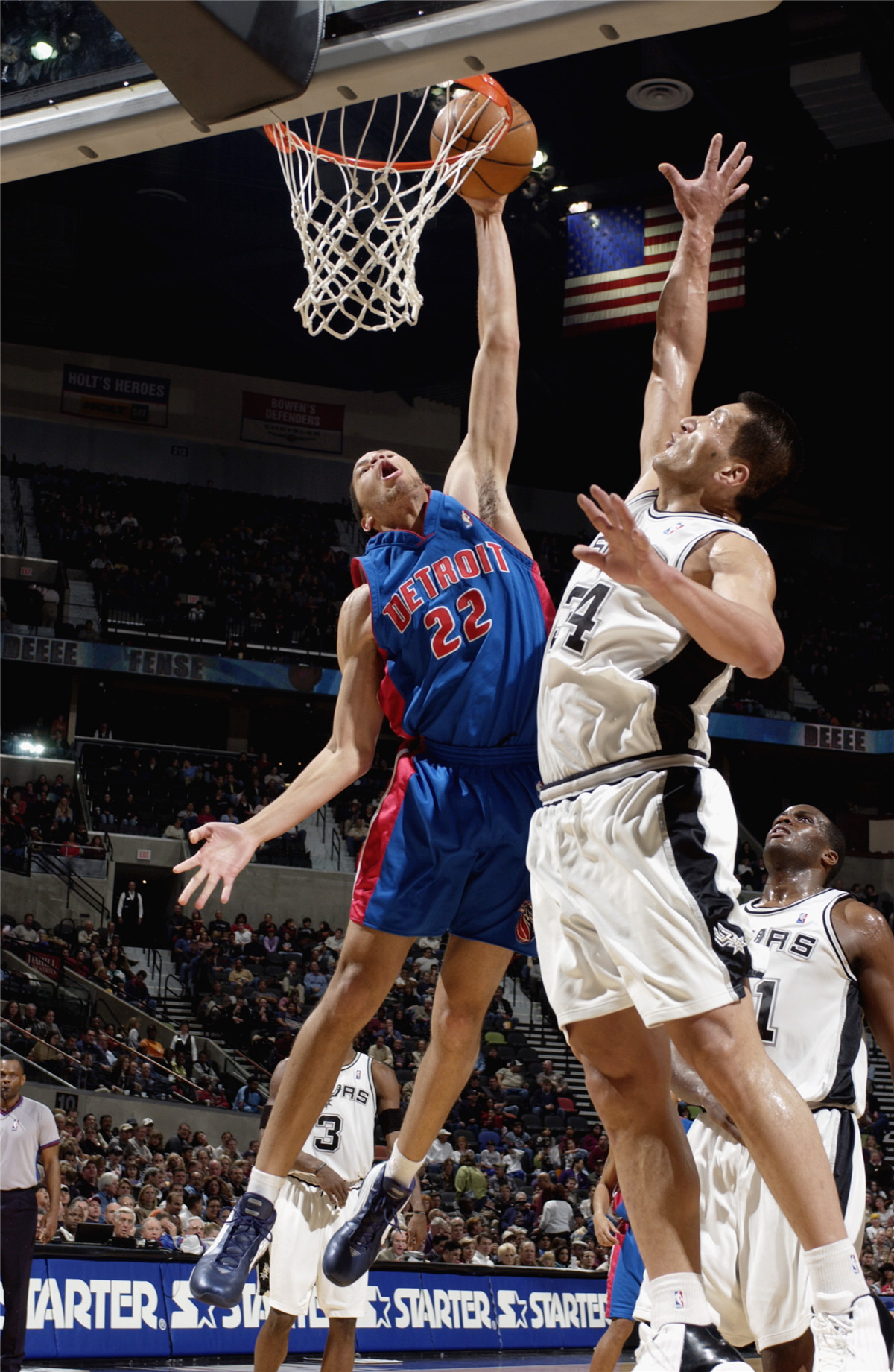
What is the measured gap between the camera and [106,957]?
19.0m

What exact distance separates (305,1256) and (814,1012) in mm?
3652

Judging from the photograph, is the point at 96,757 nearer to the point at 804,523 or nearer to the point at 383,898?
the point at 804,523

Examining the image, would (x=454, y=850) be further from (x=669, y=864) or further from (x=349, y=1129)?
(x=349, y=1129)

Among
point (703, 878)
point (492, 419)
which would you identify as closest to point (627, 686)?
point (703, 878)

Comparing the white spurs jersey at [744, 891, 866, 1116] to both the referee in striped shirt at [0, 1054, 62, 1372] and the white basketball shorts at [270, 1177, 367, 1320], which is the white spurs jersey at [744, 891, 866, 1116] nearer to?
the white basketball shorts at [270, 1177, 367, 1320]

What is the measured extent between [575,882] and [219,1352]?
25.2ft

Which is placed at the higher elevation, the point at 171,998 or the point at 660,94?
the point at 660,94

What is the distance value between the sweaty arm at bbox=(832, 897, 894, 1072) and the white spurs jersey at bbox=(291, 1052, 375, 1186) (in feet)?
12.7

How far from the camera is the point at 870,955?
4539 mm

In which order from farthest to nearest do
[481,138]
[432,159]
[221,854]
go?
1. [432,159]
2. [481,138]
3. [221,854]

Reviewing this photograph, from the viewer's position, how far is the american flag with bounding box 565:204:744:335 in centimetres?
1520

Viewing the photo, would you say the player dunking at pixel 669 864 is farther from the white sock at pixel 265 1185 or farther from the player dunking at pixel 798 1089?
the player dunking at pixel 798 1089

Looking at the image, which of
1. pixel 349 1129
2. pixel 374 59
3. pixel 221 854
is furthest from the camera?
pixel 349 1129

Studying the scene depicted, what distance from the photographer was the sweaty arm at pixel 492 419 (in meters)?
4.49
